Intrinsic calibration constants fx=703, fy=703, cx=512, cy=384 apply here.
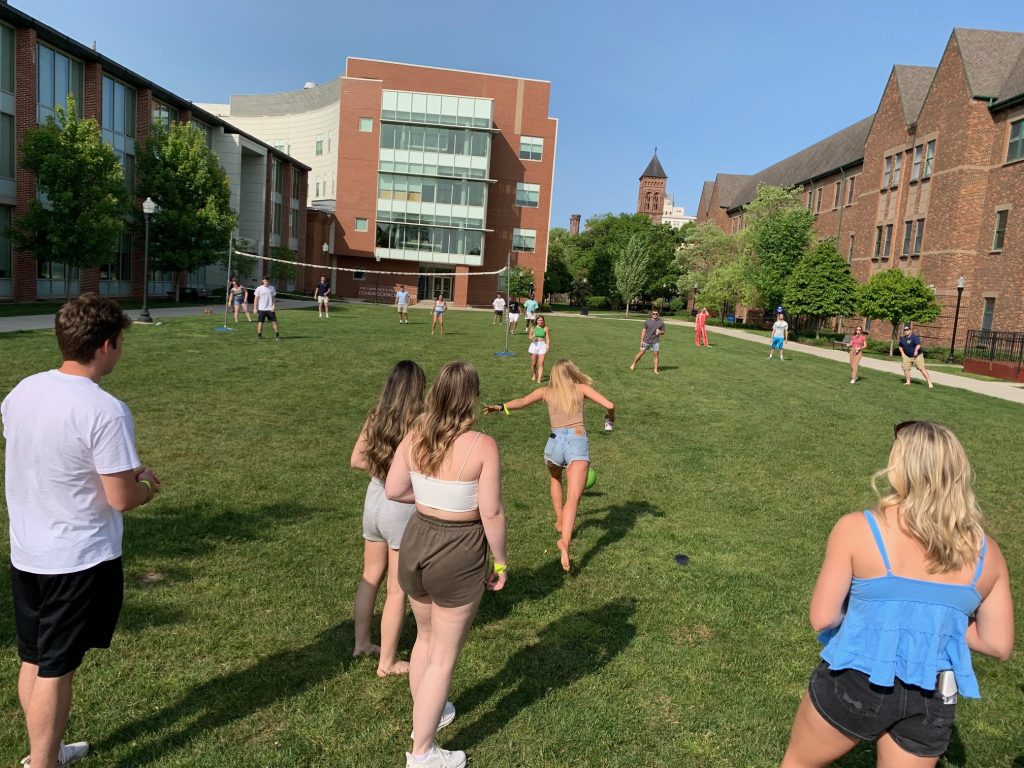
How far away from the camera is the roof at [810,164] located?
175 feet

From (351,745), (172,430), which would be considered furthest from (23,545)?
(172,430)

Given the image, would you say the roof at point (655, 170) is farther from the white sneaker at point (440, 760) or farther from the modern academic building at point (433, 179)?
the white sneaker at point (440, 760)

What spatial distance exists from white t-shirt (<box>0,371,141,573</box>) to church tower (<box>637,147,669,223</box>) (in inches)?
5607

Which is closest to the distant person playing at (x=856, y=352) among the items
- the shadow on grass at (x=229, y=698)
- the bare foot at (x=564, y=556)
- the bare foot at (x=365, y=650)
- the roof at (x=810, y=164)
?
the bare foot at (x=564, y=556)

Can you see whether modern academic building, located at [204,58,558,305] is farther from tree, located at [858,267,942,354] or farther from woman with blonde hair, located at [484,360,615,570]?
woman with blonde hair, located at [484,360,615,570]

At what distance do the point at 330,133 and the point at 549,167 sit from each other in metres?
21.9

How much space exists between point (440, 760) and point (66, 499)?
2075mm

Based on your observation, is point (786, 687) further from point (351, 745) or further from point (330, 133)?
point (330, 133)

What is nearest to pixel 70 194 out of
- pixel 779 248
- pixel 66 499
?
pixel 66 499

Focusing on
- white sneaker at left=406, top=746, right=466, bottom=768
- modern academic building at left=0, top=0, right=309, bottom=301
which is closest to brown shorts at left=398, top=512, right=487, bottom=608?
white sneaker at left=406, top=746, right=466, bottom=768

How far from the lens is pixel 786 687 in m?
4.44

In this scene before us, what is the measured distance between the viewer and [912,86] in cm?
4322

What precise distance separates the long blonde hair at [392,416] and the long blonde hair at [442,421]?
0.74 m

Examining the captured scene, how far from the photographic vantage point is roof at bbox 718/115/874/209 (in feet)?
175
